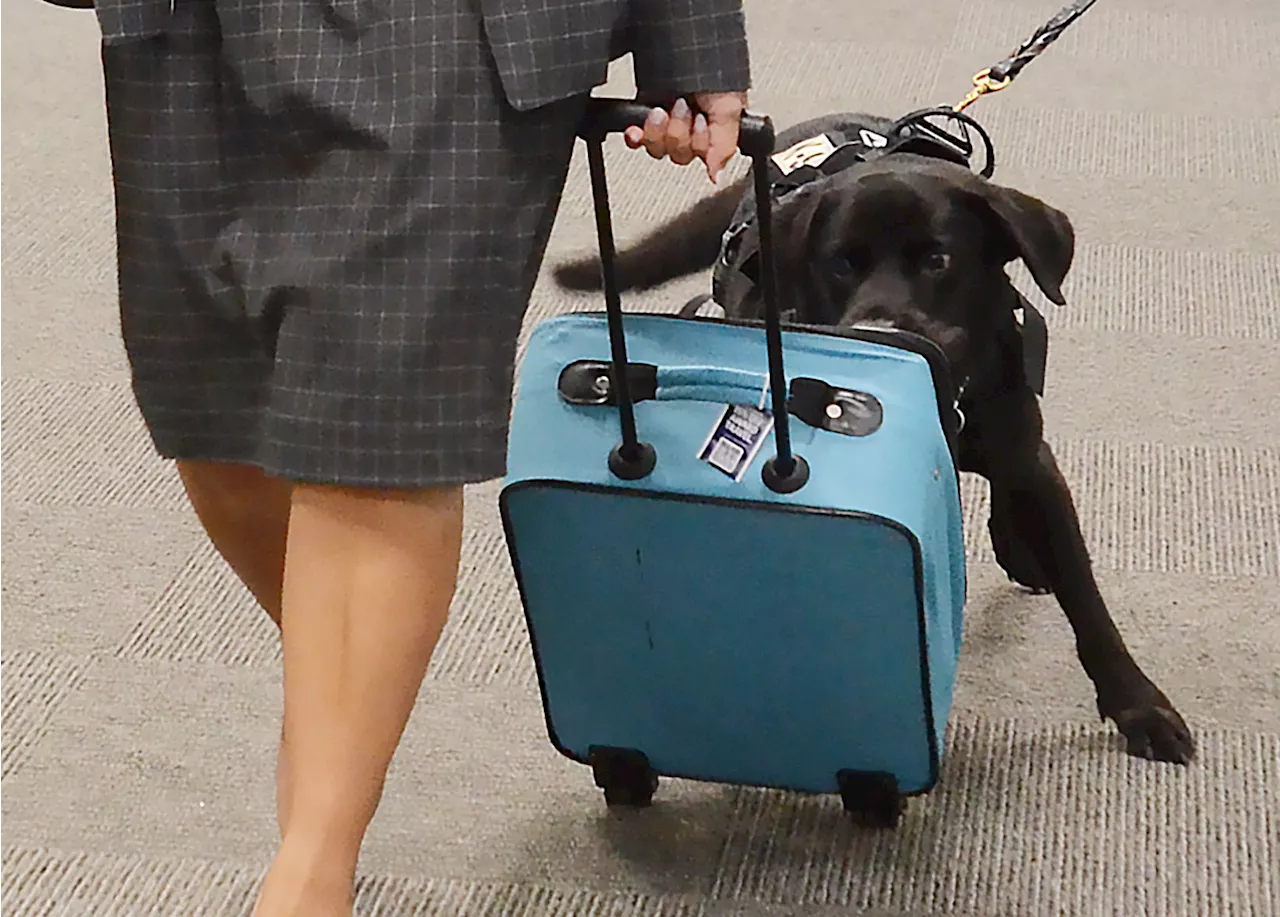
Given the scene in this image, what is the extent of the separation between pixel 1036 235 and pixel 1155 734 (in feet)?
1.54

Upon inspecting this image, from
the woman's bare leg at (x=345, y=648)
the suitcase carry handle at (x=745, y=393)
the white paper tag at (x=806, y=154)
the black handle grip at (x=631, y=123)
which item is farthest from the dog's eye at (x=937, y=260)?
the woman's bare leg at (x=345, y=648)

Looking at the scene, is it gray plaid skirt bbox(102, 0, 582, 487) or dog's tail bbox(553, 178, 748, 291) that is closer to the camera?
gray plaid skirt bbox(102, 0, 582, 487)

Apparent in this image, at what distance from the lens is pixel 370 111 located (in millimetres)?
978

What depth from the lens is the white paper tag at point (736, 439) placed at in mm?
1142

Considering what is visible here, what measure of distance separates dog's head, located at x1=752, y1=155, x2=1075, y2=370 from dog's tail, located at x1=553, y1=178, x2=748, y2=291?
0.90ft

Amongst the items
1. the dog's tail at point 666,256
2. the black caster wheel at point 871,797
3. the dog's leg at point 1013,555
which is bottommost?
the dog's leg at point 1013,555

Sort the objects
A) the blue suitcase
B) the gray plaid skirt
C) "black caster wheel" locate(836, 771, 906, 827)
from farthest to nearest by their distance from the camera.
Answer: "black caster wheel" locate(836, 771, 906, 827)
the blue suitcase
the gray plaid skirt

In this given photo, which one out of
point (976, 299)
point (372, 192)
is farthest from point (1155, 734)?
point (372, 192)

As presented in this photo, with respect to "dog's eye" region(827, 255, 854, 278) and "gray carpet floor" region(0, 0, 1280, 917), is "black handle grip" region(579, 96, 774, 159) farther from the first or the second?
"gray carpet floor" region(0, 0, 1280, 917)

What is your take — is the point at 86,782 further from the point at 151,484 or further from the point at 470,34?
the point at 470,34

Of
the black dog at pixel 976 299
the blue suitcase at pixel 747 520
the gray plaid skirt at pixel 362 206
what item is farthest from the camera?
the black dog at pixel 976 299

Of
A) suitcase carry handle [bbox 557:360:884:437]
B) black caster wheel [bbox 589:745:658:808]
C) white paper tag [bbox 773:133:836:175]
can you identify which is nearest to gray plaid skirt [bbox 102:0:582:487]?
suitcase carry handle [bbox 557:360:884:437]

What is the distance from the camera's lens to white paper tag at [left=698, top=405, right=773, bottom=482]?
1.14 m

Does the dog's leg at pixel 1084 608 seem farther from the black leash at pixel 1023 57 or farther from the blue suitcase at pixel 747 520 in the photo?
the black leash at pixel 1023 57
